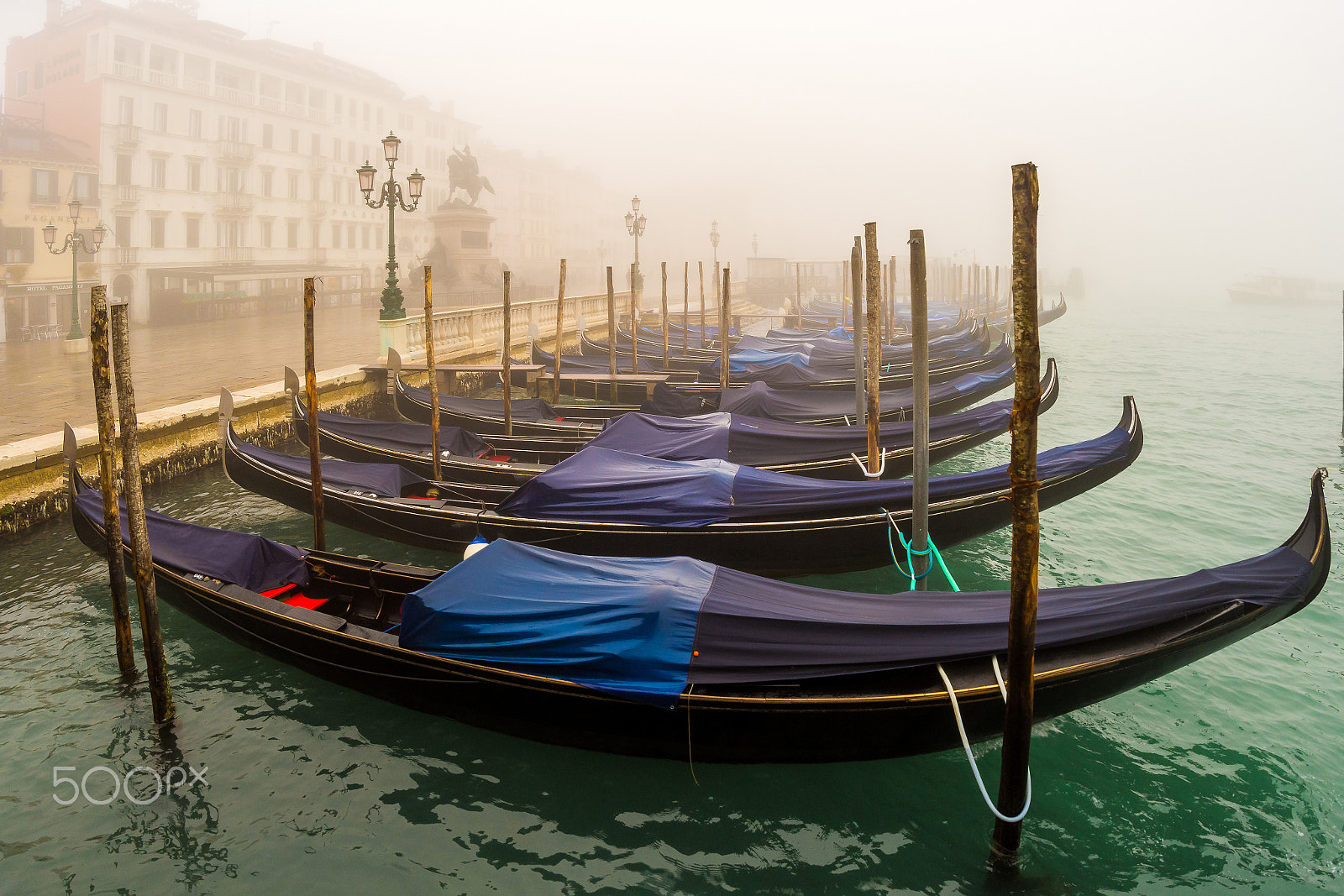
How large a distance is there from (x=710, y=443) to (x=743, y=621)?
4324mm

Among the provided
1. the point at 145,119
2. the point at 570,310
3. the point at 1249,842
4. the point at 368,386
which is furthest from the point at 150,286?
the point at 1249,842

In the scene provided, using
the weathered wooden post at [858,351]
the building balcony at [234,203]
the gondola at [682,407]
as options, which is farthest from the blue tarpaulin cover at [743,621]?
the building balcony at [234,203]

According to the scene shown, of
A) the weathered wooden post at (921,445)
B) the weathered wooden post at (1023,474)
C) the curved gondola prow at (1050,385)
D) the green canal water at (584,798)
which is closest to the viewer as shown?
the weathered wooden post at (1023,474)

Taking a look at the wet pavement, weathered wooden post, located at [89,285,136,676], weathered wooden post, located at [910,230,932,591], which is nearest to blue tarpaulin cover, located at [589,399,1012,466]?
weathered wooden post, located at [910,230,932,591]

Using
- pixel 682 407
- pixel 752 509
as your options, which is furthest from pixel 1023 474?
pixel 682 407

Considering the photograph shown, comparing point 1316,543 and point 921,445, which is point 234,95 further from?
point 1316,543

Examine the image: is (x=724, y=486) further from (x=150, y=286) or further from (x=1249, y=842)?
(x=150, y=286)

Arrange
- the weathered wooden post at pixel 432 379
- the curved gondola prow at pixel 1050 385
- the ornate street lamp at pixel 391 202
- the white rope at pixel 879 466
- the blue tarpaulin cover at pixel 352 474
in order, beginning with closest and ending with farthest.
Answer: the white rope at pixel 879 466, the blue tarpaulin cover at pixel 352 474, the weathered wooden post at pixel 432 379, the curved gondola prow at pixel 1050 385, the ornate street lamp at pixel 391 202

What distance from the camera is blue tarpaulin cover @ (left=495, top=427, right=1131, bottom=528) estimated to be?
6.46m

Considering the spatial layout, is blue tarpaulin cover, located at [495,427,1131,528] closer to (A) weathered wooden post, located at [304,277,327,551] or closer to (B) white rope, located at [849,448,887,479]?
(B) white rope, located at [849,448,887,479]

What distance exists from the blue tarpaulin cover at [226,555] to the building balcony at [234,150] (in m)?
31.0

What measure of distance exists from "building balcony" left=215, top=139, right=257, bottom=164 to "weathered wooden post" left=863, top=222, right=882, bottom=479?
31.0 metres

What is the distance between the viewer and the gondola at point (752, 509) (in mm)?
6449

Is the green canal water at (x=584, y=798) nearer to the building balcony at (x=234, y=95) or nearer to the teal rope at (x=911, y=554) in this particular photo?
the teal rope at (x=911, y=554)
